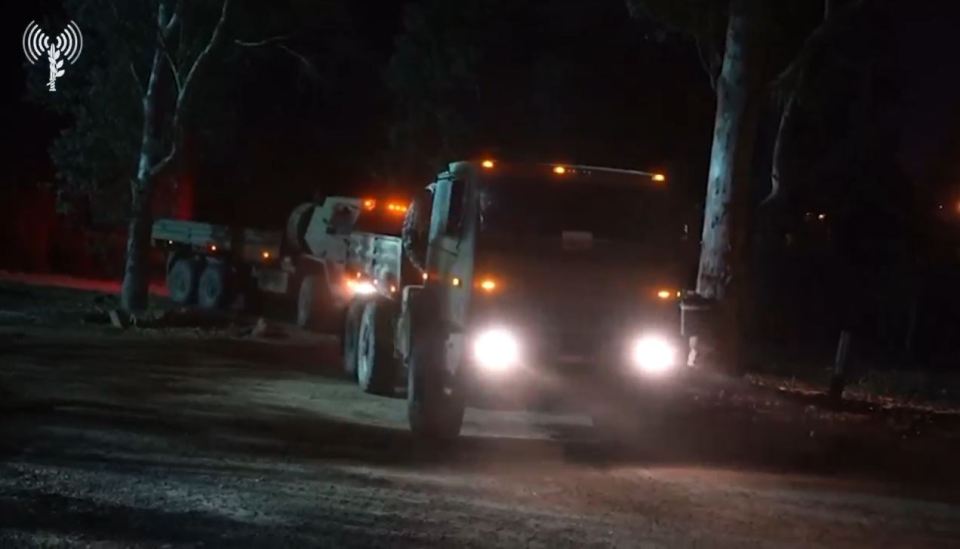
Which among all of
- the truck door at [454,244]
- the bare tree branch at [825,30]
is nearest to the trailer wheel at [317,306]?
the bare tree branch at [825,30]

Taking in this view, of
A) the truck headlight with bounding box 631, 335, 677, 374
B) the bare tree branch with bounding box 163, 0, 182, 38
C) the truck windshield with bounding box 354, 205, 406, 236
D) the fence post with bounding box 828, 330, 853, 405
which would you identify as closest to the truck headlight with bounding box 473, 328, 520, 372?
the truck headlight with bounding box 631, 335, 677, 374

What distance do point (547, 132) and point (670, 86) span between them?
10.9 feet

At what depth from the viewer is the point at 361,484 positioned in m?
12.4

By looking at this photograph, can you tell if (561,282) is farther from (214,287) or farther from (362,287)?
(214,287)

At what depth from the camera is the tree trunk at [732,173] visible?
74.2 feet

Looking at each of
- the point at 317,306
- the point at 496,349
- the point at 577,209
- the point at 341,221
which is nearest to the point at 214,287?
the point at 317,306

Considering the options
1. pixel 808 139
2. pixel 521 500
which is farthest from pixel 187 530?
pixel 808 139

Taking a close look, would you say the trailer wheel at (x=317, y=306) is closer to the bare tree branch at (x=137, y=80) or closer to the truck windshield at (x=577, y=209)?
the bare tree branch at (x=137, y=80)

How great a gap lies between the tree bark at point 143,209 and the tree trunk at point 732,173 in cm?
1374

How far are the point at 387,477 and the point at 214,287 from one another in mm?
23425

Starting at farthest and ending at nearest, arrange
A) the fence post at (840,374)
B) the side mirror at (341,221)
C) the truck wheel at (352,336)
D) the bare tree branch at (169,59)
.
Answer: the bare tree branch at (169,59) < the side mirror at (341,221) < the truck wheel at (352,336) < the fence post at (840,374)

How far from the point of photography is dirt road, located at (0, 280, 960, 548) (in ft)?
34.5

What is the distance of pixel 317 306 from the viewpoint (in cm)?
3103

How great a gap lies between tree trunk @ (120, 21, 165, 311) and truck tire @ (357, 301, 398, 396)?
13303mm
